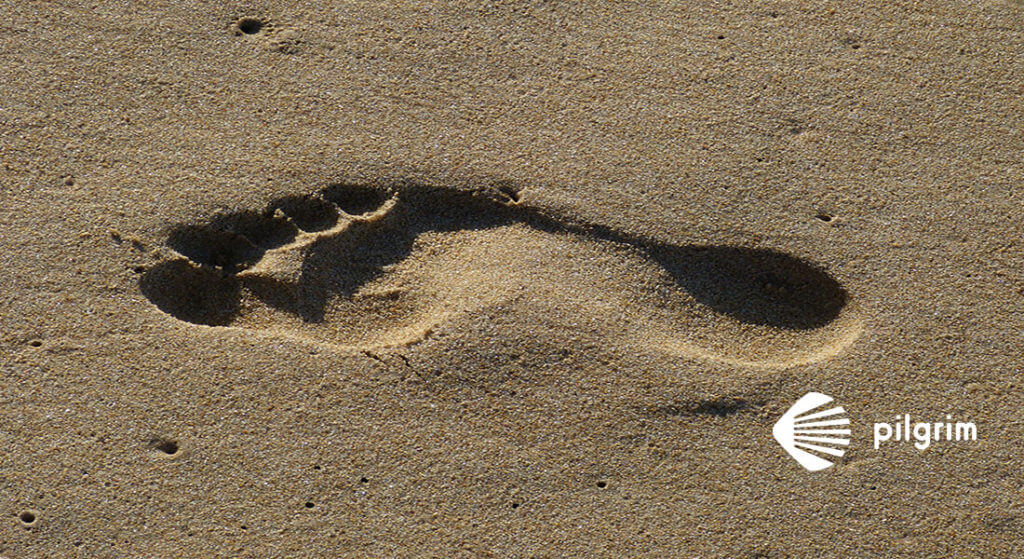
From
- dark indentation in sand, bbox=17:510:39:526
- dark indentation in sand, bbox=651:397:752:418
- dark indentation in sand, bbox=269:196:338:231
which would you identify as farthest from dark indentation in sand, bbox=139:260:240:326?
dark indentation in sand, bbox=651:397:752:418

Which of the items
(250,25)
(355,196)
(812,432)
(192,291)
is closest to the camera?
(812,432)

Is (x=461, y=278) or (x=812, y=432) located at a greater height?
(x=461, y=278)

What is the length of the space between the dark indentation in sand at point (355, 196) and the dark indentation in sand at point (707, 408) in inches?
28.8

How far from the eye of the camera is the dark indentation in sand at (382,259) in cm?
229

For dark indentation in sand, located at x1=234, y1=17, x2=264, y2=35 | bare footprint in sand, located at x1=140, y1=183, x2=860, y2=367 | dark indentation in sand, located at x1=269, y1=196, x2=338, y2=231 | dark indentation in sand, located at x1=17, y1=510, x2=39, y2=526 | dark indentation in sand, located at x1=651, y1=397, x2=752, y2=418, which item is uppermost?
dark indentation in sand, located at x1=234, y1=17, x2=264, y2=35

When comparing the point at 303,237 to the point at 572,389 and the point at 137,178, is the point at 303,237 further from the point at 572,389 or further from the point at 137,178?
the point at 572,389

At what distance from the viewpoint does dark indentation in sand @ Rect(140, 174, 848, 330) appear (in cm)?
229

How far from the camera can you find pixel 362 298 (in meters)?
2.31

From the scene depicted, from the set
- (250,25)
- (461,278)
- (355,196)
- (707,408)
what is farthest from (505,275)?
(250,25)

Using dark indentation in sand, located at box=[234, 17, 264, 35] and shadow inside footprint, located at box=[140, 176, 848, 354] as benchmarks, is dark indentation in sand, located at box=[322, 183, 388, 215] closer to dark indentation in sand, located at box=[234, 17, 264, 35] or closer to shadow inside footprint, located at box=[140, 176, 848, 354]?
shadow inside footprint, located at box=[140, 176, 848, 354]

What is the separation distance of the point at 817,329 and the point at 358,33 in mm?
1243

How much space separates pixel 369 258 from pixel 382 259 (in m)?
0.03

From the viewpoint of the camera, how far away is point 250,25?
8.77 ft

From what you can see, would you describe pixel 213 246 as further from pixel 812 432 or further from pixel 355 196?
pixel 812 432
